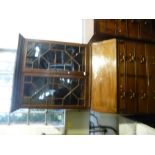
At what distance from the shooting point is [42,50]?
1577 mm

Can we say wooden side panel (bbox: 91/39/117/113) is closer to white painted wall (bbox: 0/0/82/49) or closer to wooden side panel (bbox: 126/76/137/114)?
wooden side panel (bbox: 126/76/137/114)

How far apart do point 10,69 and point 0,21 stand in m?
0.58

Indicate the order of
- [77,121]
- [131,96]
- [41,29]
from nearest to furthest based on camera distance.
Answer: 1. [131,96]
2. [41,29]
3. [77,121]

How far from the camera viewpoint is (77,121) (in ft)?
6.77

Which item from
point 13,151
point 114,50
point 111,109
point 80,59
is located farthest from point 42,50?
point 13,151

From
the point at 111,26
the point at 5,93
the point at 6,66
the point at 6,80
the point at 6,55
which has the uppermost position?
the point at 111,26

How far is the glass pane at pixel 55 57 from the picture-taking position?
155 cm

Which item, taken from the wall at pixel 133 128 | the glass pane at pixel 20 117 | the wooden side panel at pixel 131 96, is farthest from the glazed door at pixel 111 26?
the glass pane at pixel 20 117

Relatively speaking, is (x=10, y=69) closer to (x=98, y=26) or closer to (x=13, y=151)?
(x=98, y=26)

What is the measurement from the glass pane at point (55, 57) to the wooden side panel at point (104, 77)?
133 millimetres

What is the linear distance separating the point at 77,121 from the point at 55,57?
32.9 inches

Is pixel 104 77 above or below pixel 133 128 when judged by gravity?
above

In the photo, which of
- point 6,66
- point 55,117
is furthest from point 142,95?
point 6,66

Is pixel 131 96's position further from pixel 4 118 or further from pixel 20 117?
pixel 4 118
